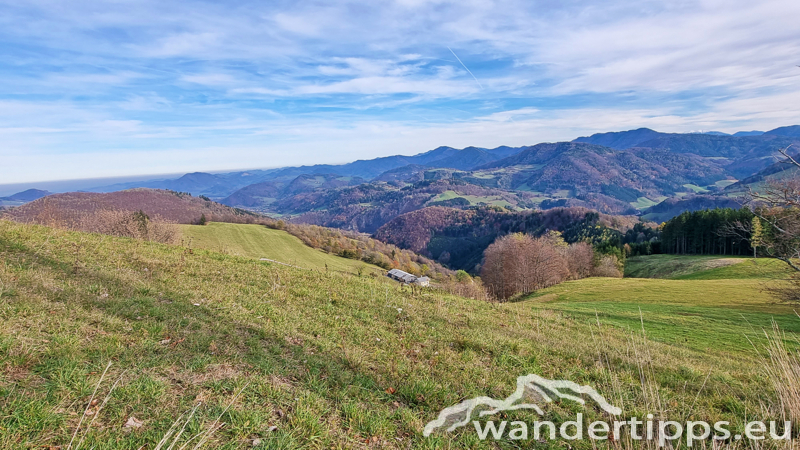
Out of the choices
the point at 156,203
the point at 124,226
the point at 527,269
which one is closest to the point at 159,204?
the point at 156,203

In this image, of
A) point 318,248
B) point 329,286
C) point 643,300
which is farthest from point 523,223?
point 329,286

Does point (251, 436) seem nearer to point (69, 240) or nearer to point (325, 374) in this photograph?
point (325, 374)

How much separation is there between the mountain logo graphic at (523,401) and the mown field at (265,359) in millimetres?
171

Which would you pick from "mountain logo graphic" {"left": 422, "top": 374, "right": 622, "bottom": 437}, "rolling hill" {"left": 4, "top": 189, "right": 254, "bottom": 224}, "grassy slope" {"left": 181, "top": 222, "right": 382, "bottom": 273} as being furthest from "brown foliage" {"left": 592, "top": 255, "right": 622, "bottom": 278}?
"rolling hill" {"left": 4, "top": 189, "right": 254, "bottom": 224}

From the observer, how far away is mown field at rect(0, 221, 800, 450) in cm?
383

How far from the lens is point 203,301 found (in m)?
7.96

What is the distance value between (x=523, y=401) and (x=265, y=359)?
4.31 m

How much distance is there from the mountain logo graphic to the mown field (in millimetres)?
171

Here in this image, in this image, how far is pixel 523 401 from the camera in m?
5.41

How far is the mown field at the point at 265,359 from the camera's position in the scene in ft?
12.6

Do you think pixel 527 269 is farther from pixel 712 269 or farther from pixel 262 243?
pixel 262 243

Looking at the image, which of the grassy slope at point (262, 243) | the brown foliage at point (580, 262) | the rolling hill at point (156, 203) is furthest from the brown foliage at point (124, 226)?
the rolling hill at point (156, 203)

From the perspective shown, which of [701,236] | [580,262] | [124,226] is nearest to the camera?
[124,226]

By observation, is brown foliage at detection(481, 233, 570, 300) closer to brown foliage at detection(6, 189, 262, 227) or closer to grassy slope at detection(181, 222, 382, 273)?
grassy slope at detection(181, 222, 382, 273)
